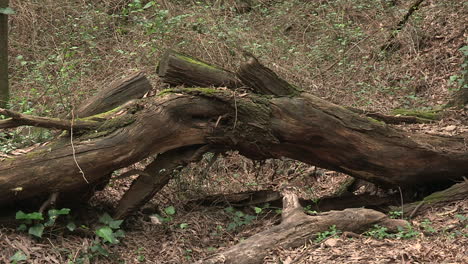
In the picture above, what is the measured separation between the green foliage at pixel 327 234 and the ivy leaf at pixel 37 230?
2287 millimetres

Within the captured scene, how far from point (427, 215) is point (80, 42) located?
7.16 m

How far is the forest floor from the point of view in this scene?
4645mm

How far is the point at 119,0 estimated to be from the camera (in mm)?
10992

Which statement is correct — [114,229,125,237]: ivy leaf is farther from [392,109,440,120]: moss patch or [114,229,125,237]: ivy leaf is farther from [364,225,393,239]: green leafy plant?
[392,109,440,120]: moss patch

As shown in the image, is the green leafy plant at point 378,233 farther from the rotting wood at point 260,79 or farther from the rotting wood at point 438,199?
the rotting wood at point 260,79

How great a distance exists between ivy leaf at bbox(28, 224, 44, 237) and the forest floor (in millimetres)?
111

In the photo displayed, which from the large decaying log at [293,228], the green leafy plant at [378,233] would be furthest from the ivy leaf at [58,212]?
the green leafy plant at [378,233]

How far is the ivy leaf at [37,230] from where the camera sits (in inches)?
177

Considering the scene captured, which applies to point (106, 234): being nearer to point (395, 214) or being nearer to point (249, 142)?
point (249, 142)

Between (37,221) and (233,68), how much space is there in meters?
4.35

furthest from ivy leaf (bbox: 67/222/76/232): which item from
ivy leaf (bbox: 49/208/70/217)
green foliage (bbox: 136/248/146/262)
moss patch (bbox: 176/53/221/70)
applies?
moss patch (bbox: 176/53/221/70)

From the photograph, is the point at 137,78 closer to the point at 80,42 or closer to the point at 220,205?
the point at 220,205

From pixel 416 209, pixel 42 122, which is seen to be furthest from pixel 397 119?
pixel 42 122

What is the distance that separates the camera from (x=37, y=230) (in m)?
4.53
